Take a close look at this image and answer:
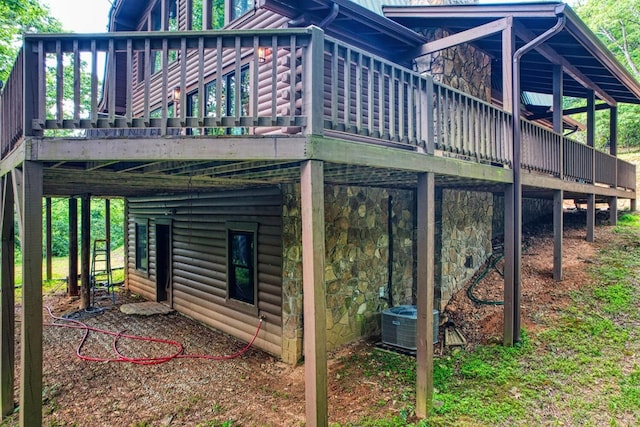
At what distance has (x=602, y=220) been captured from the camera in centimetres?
1216

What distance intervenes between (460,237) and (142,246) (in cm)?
850

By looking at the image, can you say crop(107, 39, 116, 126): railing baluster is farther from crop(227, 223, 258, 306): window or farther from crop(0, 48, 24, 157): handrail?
crop(227, 223, 258, 306): window

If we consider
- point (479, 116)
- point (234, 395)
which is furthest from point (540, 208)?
point (234, 395)

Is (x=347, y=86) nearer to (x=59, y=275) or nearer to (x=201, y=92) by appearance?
(x=201, y=92)

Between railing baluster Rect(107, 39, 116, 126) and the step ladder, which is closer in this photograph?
railing baluster Rect(107, 39, 116, 126)

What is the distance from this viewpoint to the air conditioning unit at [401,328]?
620cm

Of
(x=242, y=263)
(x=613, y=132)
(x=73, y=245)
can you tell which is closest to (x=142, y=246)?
(x=73, y=245)

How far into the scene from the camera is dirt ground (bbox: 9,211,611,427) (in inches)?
179

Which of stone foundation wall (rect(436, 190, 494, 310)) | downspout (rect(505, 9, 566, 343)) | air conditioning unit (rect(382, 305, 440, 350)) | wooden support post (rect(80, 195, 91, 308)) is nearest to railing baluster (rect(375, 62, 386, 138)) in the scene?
downspout (rect(505, 9, 566, 343))

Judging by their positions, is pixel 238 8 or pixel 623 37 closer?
pixel 238 8

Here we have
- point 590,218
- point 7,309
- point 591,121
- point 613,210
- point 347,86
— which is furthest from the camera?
point 613,210

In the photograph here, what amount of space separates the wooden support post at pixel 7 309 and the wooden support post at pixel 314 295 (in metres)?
3.74

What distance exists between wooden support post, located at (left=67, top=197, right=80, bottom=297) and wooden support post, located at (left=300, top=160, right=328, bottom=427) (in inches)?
358

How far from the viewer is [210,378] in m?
5.57
